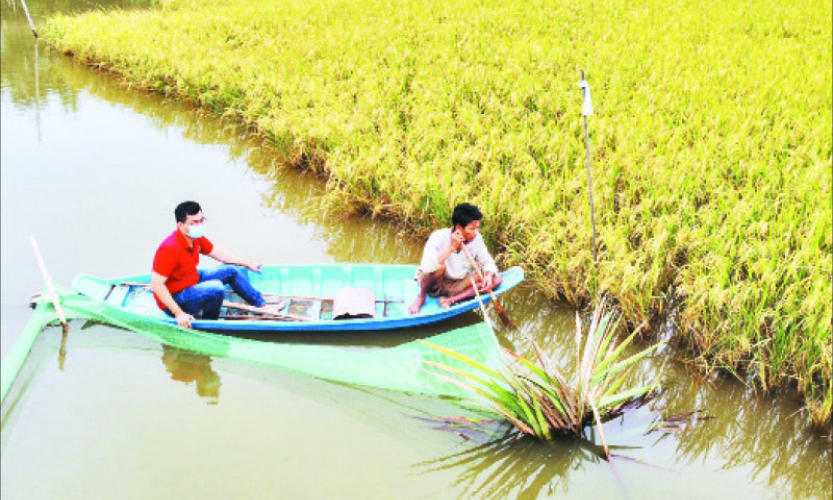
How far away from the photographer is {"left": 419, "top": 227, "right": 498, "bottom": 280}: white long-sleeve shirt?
4.06 meters

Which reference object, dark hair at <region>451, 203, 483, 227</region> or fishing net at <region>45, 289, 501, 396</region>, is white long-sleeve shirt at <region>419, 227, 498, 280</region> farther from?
fishing net at <region>45, 289, 501, 396</region>

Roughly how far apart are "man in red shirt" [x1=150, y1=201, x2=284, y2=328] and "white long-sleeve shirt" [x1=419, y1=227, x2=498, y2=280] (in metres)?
0.98

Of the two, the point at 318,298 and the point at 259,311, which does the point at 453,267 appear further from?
the point at 259,311

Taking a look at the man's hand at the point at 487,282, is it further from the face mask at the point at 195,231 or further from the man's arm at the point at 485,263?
the face mask at the point at 195,231

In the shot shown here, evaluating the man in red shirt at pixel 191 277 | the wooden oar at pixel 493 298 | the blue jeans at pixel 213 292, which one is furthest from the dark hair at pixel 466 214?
the blue jeans at pixel 213 292

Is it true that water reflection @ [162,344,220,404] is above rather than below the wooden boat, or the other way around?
below

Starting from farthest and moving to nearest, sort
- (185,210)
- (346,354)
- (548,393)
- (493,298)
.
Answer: (493,298), (185,210), (346,354), (548,393)

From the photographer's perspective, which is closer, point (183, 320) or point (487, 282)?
→ point (183, 320)

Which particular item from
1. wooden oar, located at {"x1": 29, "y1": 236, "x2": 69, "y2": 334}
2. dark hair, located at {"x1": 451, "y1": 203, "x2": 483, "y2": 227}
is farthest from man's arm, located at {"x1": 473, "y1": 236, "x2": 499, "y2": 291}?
wooden oar, located at {"x1": 29, "y1": 236, "x2": 69, "y2": 334}

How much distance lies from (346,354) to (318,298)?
0.79 meters

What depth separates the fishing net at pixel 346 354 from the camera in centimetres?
345

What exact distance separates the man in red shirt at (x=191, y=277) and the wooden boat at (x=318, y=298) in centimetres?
9

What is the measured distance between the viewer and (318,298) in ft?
14.2

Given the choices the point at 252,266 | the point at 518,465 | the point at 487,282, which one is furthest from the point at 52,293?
the point at 518,465
